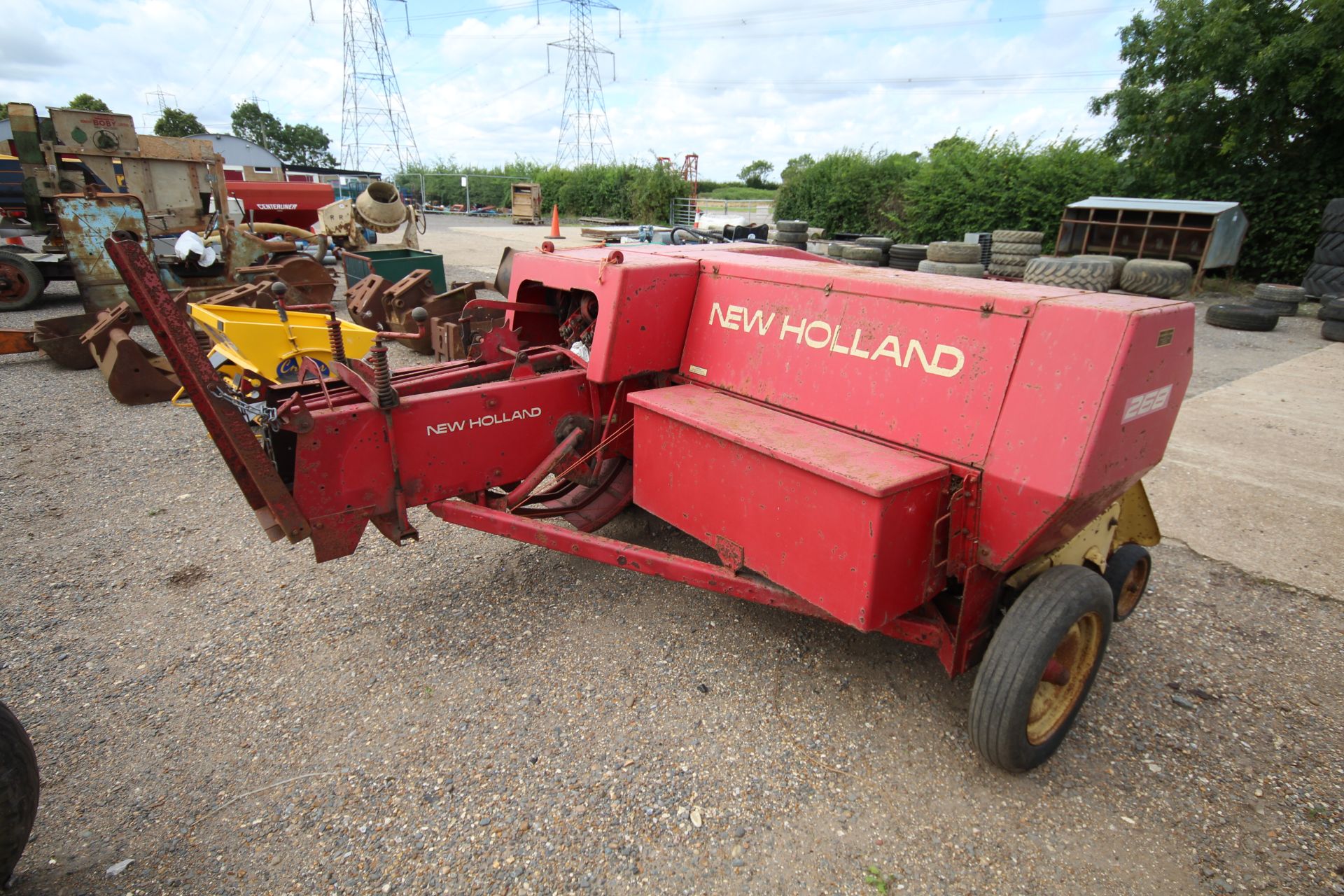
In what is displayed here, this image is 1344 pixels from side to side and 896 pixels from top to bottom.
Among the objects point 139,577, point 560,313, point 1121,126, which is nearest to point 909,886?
point 560,313

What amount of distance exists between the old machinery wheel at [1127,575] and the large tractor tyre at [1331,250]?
12739 millimetres

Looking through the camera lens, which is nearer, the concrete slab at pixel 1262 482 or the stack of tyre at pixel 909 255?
the concrete slab at pixel 1262 482

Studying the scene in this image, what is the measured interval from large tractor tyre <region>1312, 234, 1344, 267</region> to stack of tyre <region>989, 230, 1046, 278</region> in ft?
13.9

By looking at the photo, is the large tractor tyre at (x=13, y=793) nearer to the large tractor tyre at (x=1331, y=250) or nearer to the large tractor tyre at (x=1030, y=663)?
the large tractor tyre at (x=1030, y=663)

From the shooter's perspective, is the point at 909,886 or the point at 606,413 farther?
the point at 606,413

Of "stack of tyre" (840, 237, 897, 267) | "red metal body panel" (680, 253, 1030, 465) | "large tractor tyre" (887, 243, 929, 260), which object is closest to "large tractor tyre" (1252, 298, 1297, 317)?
"large tractor tyre" (887, 243, 929, 260)

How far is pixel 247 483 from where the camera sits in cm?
256

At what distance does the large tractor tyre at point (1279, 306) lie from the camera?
1099cm

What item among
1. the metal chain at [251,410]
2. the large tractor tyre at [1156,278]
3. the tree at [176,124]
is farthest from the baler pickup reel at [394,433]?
the tree at [176,124]

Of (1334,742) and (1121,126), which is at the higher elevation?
(1121,126)

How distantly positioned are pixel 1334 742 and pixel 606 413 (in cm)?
309

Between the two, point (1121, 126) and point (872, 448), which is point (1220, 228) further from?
point (872, 448)

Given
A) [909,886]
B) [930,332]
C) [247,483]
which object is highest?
[930,332]

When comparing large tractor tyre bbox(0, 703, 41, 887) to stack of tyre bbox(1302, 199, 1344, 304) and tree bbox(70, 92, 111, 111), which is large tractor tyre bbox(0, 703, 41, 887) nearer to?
stack of tyre bbox(1302, 199, 1344, 304)
